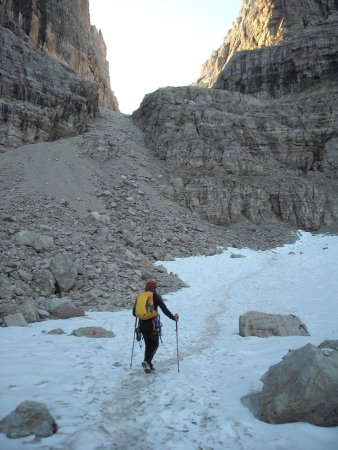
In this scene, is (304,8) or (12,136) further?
(304,8)

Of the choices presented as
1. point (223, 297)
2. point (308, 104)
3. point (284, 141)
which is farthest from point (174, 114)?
point (223, 297)

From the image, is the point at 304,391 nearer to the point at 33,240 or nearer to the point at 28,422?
the point at 28,422

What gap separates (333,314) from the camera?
12.2 metres

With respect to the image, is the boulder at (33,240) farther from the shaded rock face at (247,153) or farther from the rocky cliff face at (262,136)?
the rocky cliff face at (262,136)

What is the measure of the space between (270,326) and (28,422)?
23.4ft

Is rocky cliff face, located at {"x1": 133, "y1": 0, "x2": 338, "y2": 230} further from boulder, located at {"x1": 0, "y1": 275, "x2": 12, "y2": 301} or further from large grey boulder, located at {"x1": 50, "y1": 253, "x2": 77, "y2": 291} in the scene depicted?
boulder, located at {"x1": 0, "y1": 275, "x2": 12, "y2": 301}

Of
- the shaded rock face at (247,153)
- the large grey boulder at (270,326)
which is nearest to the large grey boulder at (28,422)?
the large grey boulder at (270,326)

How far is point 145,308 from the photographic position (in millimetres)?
6992

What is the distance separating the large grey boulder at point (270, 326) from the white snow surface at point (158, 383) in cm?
35

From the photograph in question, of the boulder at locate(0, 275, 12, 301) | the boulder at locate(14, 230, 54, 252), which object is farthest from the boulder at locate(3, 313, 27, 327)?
the boulder at locate(14, 230, 54, 252)

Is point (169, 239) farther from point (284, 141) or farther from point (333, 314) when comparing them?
point (284, 141)

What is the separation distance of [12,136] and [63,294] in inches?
991

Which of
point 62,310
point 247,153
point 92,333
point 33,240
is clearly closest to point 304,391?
point 92,333

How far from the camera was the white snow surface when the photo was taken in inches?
163
